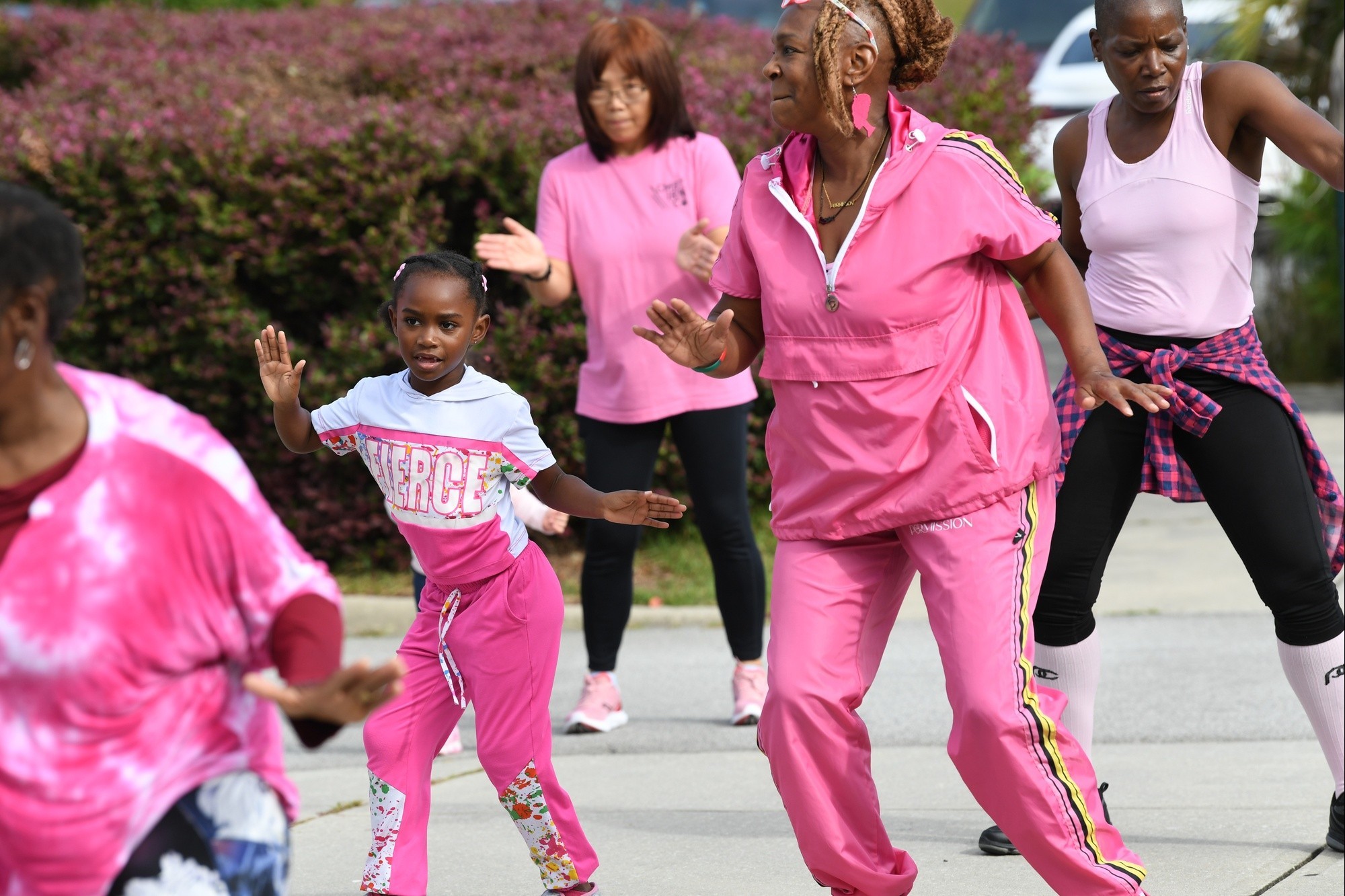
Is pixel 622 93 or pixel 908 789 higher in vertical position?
pixel 622 93

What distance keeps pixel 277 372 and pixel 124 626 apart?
1.53 meters

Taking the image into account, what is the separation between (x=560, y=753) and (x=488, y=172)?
3.34 metres

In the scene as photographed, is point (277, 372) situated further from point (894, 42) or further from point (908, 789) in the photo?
point (908, 789)

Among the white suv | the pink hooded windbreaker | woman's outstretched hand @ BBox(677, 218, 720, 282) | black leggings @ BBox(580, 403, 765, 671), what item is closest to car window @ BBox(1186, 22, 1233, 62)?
the white suv

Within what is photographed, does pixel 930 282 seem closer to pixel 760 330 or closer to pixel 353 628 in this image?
pixel 760 330

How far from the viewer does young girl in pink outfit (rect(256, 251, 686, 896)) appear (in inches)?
144

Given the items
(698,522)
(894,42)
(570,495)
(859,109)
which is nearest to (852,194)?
(859,109)

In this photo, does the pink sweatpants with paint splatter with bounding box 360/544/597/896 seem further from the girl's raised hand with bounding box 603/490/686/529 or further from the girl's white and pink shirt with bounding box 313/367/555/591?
the girl's raised hand with bounding box 603/490/686/529

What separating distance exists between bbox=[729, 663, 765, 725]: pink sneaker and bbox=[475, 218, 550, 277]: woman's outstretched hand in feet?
4.80

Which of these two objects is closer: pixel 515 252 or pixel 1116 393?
pixel 1116 393

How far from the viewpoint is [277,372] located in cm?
365

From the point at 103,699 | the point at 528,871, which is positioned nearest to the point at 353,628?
the point at 528,871

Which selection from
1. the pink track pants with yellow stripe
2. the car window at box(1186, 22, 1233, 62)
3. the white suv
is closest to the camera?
the pink track pants with yellow stripe

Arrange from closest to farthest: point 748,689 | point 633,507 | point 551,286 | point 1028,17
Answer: point 633,507 → point 551,286 → point 748,689 → point 1028,17
